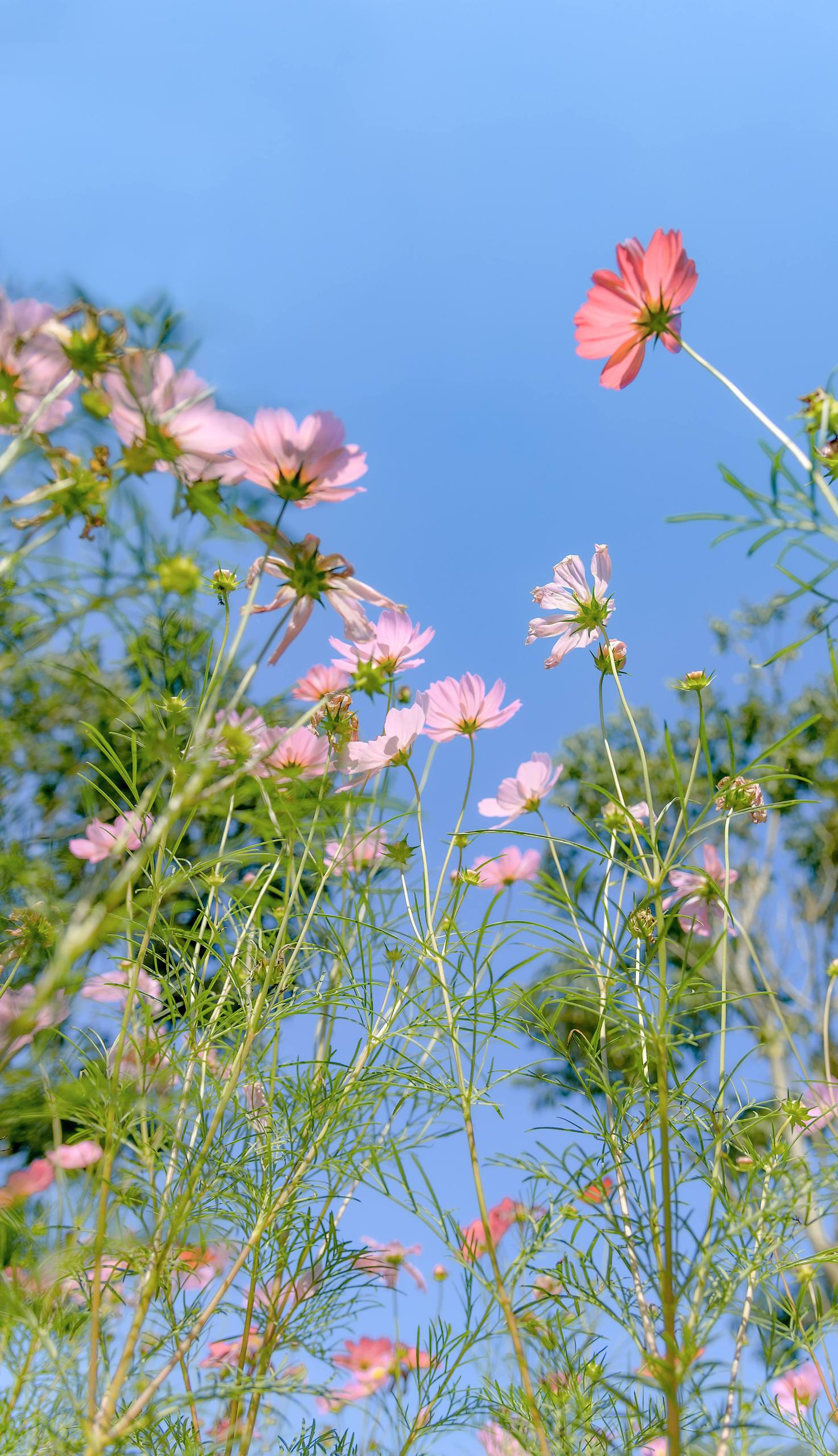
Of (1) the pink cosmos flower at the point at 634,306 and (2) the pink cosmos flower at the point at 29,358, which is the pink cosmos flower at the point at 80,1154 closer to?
(2) the pink cosmos flower at the point at 29,358

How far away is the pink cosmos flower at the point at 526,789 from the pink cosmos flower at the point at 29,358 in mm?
706

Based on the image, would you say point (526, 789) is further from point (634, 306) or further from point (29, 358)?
point (29, 358)

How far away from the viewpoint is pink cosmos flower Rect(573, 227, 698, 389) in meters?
0.75

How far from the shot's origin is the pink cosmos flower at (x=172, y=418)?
48 cm

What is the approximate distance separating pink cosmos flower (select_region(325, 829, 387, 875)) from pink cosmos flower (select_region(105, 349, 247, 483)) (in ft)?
1.36

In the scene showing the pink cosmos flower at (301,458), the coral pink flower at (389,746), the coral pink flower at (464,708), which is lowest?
the pink cosmos flower at (301,458)

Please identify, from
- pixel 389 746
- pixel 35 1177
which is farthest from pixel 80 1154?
pixel 389 746

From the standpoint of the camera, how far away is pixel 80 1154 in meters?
1.04

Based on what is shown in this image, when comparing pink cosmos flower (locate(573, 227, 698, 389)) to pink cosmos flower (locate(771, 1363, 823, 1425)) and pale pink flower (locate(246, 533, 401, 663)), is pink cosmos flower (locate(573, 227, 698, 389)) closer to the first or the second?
pale pink flower (locate(246, 533, 401, 663))

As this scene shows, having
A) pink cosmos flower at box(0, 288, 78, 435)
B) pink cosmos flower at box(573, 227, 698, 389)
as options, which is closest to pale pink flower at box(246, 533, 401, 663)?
pink cosmos flower at box(0, 288, 78, 435)

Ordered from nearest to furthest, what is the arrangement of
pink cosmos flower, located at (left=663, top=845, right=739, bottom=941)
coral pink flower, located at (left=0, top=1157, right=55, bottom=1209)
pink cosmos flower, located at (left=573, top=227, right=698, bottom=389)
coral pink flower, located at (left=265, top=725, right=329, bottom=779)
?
pink cosmos flower, located at (left=573, top=227, right=698, bottom=389)
coral pink flower, located at (left=265, top=725, right=329, bottom=779)
coral pink flower, located at (left=0, top=1157, right=55, bottom=1209)
pink cosmos flower, located at (left=663, top=845, right=739, bottom=941)

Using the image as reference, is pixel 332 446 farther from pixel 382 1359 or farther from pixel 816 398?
pixel 382 1359

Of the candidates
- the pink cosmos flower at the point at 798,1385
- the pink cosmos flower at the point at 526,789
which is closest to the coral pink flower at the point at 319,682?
the pink cosmos flower at the point at 526,789

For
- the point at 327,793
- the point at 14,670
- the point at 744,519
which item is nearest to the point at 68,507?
the point at 14,670
